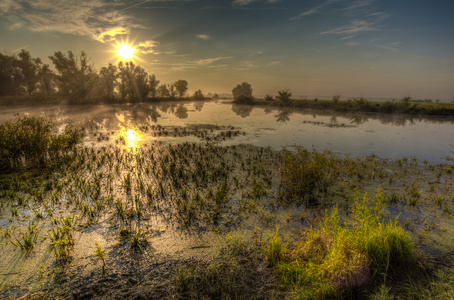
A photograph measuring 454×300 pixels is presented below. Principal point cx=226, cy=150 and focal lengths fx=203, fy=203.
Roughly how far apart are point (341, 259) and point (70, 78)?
230ft

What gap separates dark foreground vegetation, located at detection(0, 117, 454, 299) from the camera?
3.64 meters

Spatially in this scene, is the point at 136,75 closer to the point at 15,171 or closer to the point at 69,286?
the point at 15,171

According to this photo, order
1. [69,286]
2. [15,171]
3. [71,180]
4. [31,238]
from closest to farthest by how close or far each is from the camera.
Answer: [69,286]
[31,238]
[71,180]
[15,171]

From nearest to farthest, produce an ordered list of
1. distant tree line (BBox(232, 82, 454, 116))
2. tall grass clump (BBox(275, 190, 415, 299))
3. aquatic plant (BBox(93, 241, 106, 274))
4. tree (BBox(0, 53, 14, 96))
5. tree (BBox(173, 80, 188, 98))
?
1. tall grass clump (BBox(275, 190, 415, 299))
2. aquatic plant (BBox(93, 241, 106, 274))
3. distant tree line (BBox(232, 82, 454, 116))
4. tree (BBox(0, 53, 14, 96))
5. tree (BBox(173, 80, 188, 98))

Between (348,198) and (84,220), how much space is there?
836cm

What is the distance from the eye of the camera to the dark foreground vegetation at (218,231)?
143 inches

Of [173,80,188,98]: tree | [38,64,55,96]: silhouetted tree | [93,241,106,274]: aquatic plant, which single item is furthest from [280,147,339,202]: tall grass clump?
[173,80,188,98]: tree

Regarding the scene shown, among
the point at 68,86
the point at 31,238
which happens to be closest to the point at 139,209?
the point at 31,238

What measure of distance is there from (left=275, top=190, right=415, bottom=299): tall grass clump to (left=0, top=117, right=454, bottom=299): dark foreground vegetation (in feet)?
0.07

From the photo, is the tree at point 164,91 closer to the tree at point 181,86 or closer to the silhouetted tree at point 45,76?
the tree at point 181,86

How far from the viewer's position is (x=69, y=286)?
366cm

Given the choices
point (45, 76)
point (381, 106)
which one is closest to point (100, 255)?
point (381, 106)

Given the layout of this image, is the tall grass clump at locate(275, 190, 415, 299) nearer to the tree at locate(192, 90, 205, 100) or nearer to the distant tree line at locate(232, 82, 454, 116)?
the distant tree line at locate(232, 82, 454, 116)

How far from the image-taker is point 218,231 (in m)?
5.39
